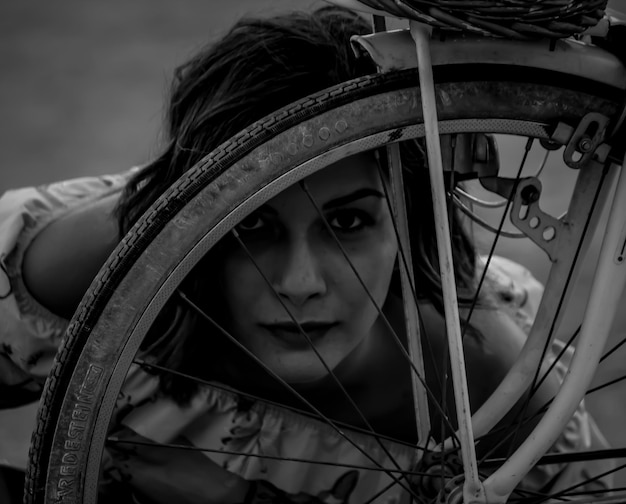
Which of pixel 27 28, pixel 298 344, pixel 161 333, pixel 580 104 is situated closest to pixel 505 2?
pixel 580 104

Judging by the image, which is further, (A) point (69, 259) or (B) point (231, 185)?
(A) point (69, 259)

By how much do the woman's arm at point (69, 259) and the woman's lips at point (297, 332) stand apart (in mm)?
286

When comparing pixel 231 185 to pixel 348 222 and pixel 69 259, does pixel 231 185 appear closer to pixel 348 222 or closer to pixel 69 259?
pixel 348 222

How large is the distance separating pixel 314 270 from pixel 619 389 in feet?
4.23

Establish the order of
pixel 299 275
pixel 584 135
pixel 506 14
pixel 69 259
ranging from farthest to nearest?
pixel 69 259 → pixel 299 275 → pixel 584 135 → pixel 506 14

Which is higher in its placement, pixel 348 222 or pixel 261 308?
pixel 348 222

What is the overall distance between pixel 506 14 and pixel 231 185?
0.31 metres

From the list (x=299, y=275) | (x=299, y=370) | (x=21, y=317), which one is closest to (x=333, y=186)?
(x=299, y=275)

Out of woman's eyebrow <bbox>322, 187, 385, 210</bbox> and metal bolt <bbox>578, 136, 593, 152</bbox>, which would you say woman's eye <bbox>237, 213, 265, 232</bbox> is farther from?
metal bolt <bbox>578, 136, 593, 152</bbox>

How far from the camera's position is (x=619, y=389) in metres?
2.32

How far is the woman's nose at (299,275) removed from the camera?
1.25 metres

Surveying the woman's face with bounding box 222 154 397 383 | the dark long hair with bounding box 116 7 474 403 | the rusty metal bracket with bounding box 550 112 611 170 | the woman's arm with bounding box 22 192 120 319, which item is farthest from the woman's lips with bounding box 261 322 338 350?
the rusty metal bracket with bounding box 550 112 611 170

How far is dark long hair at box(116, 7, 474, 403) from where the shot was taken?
131 centimetres

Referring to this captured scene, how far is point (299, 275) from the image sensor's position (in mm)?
1248
